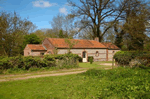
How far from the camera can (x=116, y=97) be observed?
556cm

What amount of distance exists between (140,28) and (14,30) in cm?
1664

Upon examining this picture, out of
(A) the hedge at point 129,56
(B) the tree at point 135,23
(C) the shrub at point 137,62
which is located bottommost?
(C) the shrub at point 137,62

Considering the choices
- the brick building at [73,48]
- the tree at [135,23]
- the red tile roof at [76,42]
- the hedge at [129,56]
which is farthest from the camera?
the red tile roof at [76,42]

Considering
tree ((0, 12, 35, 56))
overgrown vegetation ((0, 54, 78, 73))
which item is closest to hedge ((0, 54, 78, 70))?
overgrown vegetation ((0, 54, 78, 73))

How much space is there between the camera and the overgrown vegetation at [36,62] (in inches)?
517

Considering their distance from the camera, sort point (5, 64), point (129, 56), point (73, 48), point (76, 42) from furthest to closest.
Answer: point (73, 48)
point (76, 42)
point (129, 56)
point (5, 64)

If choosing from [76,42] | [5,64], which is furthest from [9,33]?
[76,42]

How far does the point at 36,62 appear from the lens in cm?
1434

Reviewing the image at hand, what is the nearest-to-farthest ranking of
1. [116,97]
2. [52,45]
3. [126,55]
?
[116,97], [126,55], [52,45]

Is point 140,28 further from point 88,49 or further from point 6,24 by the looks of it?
point 6,24

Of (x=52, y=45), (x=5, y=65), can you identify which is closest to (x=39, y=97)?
(x=5, y=65)

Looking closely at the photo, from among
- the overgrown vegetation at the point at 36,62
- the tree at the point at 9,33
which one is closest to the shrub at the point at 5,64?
the overgrown vegetation at the point at 36,62

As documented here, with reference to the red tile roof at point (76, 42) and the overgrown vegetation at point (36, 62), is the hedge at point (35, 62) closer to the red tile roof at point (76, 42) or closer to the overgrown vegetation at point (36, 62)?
the overgrown vegetation at point (36, 62)

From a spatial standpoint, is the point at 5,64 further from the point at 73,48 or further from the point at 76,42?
the point at 73,48
